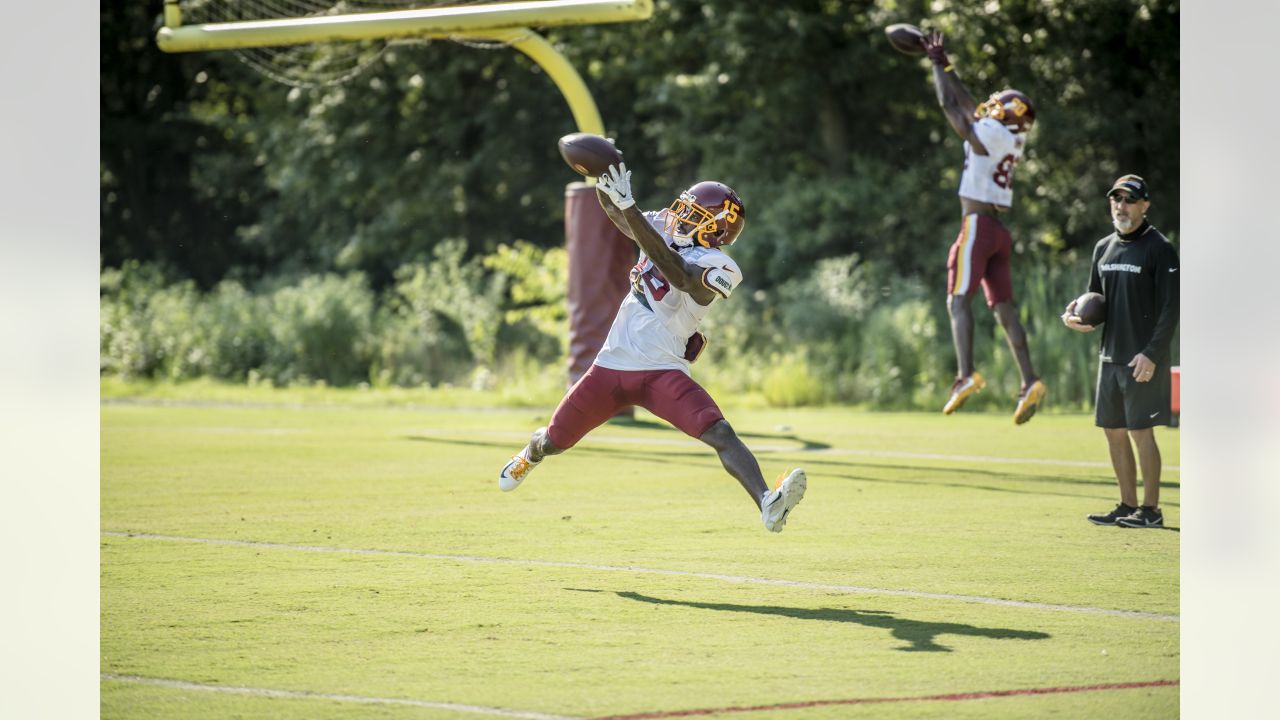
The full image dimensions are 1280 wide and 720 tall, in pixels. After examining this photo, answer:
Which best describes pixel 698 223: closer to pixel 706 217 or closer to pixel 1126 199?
pixel 706 217

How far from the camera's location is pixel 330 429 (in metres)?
14.6

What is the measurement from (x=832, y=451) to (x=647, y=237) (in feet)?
20.1

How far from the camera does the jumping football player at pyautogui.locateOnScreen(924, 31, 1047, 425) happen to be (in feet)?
33.4

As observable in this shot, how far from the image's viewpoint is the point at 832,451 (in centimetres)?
1244

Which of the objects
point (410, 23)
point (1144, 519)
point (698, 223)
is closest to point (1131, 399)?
point (1144, 519)

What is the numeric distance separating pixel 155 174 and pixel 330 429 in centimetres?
1879

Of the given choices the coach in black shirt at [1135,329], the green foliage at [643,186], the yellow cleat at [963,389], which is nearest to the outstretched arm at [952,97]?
the yellow cleat at [963,389]

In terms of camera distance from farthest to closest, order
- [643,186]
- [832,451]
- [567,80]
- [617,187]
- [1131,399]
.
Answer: [643,186] < [567,80] < [832,451] < [1131,399] < [617,187]

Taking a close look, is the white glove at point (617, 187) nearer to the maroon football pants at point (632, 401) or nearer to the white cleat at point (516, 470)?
the maroon football pants at point (632, 401)

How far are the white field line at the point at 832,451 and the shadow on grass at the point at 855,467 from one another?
1.33ft

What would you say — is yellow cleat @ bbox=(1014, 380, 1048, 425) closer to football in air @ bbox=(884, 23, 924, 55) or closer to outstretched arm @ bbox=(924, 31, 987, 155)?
outstretched arm @ bbox=(924, 31, 987, 155)

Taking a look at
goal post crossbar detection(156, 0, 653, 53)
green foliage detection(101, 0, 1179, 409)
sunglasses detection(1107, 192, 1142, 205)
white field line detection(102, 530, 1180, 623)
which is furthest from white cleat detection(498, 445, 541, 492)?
green foliage detection(101, 0, 1179, 409)
